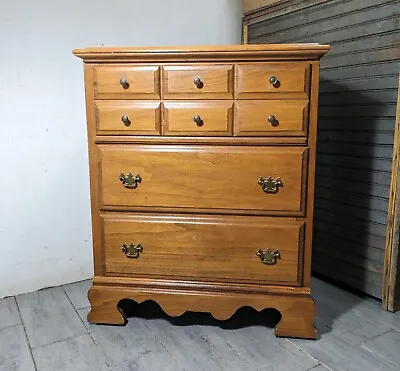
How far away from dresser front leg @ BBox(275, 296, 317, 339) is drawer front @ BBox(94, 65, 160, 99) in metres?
0.92

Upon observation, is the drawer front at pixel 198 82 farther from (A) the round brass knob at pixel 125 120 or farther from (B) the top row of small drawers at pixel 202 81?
(A) the round brass knob at pixel 125 120

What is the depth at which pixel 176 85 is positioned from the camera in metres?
1.49

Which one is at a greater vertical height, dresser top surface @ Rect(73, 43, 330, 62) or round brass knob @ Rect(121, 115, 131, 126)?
dresser top surface @ Rect(73, 43, 330, 62)

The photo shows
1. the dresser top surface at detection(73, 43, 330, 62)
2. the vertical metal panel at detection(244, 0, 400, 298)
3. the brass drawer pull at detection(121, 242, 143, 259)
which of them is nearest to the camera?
the dresser top surface at detection(73, 43, 330, 62)

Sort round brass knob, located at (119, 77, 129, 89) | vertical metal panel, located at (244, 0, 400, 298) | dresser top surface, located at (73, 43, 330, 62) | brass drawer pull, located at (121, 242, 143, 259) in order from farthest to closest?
vertical metal panel, located at (244, 0, 400, 298) → brass drawer pull, located at (121, 242, 143, 259) → round brass knob, located at (119, 77, 129, 89) → dresser top surface, located at (73, 43, 330, 62)

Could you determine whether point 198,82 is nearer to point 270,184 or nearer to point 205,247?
point 270,184

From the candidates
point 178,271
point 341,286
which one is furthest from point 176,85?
point 341,286

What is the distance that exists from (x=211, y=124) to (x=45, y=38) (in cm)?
92

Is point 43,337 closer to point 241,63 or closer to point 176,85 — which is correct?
point 176,85

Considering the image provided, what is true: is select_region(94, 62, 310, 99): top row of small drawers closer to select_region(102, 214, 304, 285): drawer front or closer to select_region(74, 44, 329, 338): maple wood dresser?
select_region(74, 44, 329, 338): maple wood dresser

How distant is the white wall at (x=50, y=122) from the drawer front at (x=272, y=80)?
2.70 ft

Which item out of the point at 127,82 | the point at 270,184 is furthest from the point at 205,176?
the point at 127,82

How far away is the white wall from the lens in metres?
1.82

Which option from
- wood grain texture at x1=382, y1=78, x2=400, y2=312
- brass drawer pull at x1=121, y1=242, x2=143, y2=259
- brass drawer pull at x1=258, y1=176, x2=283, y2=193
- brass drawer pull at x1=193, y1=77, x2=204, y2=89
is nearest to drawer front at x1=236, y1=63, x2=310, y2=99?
brass drawer pull at x1=193, y1=77, x2=204, y2=89
